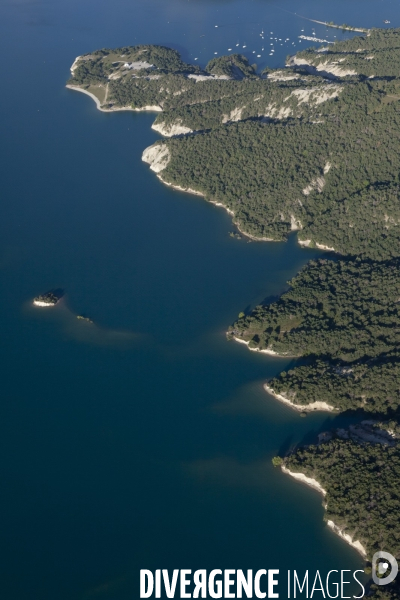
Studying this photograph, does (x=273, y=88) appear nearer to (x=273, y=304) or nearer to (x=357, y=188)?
(x=357, y=188)

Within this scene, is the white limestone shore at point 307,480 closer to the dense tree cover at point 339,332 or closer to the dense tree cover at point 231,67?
A: the dense tree cover at point 339,332

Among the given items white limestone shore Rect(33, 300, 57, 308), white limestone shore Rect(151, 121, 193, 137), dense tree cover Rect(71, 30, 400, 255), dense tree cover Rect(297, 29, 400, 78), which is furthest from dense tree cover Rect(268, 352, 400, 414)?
dense tree cover Rect(297, 29, 400, 78)

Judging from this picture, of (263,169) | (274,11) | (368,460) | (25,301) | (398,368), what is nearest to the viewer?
(368,460)

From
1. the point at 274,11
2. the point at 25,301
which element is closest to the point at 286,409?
the point at 25,301

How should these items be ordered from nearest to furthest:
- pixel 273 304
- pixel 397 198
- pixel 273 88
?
1. pixel 273 304
2. pixel 397 198
3. pixel 273 88

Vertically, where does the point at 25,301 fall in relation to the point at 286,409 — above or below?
above

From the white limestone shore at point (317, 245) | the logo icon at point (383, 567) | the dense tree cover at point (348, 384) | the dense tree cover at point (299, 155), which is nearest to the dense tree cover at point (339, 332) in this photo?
the dense tree cover at point (348, 384)

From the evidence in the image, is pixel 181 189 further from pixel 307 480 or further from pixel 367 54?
pixel 367 54
